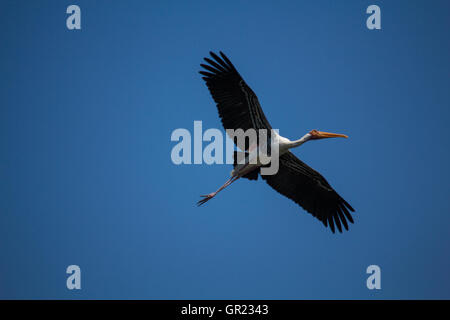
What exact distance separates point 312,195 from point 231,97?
358 cm

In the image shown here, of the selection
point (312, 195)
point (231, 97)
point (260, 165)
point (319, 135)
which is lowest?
point (312, 195)

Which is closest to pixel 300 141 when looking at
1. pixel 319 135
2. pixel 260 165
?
pixel 319 135

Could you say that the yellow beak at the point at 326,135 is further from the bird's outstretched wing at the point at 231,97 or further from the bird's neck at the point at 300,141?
the bird's outstretched wing at the point at 231,97

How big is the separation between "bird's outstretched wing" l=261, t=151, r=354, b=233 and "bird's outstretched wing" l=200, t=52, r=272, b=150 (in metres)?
1.73

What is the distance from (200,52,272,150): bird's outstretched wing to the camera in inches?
425

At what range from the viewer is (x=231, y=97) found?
11.0 metres

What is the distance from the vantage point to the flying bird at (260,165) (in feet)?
35.7

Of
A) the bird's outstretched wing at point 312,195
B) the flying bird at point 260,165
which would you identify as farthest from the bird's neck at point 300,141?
the bird's outstretched wing at point 312,195

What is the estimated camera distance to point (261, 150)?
11.3m

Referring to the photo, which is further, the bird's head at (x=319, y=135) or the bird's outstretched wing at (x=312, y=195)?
the bird's outstretched wing at (x=312, y=195)

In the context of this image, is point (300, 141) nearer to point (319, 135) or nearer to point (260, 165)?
point (319, 135)

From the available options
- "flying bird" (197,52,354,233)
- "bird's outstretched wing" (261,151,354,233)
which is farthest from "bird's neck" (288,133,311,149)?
"bird's outstretched wing" (261,151,354,233)
